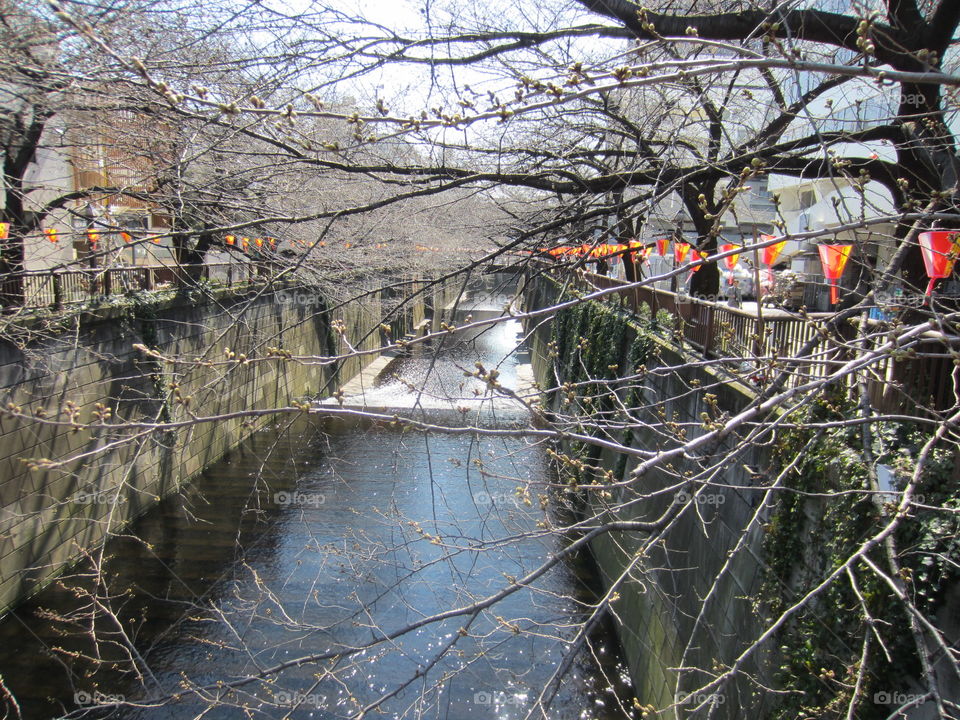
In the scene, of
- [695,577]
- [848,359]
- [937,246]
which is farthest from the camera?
[695,577]

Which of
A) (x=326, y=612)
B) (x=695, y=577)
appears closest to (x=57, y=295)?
(x=326, y=612)

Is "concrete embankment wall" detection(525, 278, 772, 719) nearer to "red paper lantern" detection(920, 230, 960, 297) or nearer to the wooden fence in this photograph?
the wooden fence

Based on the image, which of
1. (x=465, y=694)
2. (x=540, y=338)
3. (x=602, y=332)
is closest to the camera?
(x=465, y=694)

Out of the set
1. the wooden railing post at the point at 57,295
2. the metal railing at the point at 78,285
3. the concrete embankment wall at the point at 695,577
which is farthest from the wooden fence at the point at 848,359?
the wooden railing post at the point at 57,295

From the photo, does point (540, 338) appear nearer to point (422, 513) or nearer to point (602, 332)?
point (602, 332)

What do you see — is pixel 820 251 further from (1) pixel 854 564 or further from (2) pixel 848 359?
(1) pixel 854 564

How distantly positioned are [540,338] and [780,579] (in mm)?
20014

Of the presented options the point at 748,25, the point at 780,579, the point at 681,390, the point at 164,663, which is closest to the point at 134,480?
the point at 164,663

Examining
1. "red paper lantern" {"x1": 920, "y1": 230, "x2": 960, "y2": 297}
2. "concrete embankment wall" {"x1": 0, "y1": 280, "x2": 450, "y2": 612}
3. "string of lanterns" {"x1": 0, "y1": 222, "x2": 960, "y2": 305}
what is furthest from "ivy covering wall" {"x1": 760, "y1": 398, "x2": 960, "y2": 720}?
"concrete embankment wall" {"x1": 0, "y1": 280, "x2": 450, "y2": 612}

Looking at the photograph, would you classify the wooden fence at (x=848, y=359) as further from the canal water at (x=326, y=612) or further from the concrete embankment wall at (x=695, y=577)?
the canal water at (x=326, y=612)

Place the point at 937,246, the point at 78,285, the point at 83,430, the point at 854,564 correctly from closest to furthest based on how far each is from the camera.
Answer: the point at 854,564, the point at 937,246, the point at 83,430, the point at 78,285

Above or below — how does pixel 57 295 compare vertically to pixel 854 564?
above

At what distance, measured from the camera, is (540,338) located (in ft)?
81.7

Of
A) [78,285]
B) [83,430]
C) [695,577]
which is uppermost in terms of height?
[78,285]
